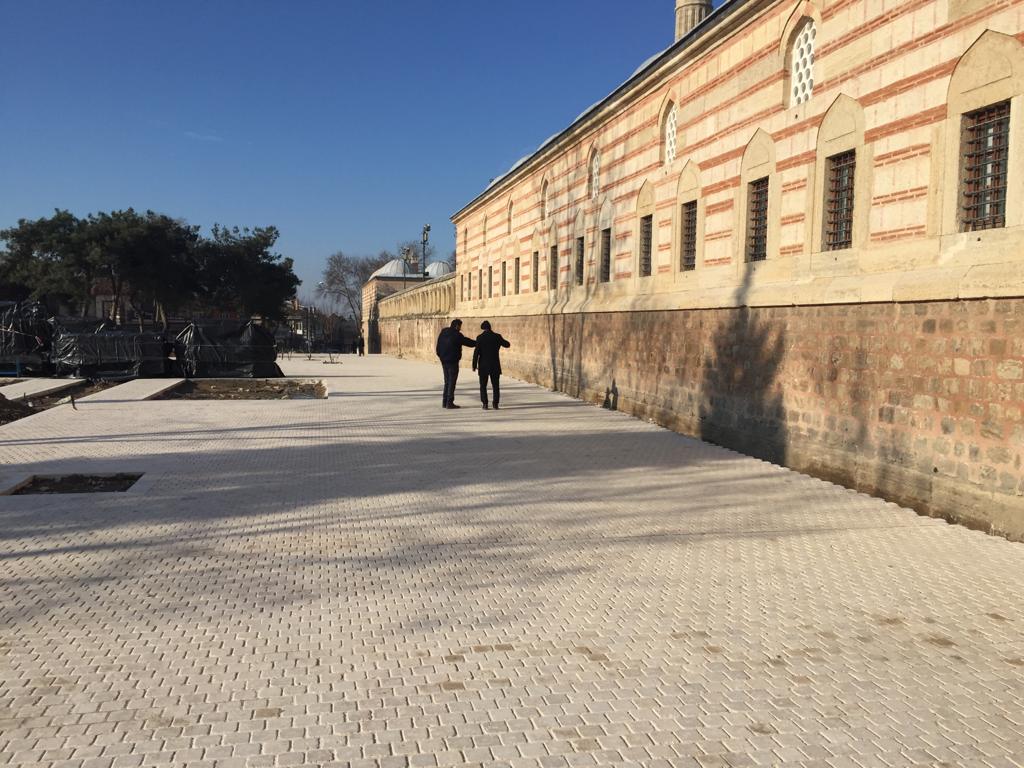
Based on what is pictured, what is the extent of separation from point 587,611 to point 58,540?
4020 millimetres

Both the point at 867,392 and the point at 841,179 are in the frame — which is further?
the point at 841,179

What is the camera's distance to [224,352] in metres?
25.1

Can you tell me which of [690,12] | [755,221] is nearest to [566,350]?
[755,221]

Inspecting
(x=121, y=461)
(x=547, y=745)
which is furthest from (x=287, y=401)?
(x=547, y=745)

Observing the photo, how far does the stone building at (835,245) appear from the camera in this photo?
264 inches

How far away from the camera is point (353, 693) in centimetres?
343

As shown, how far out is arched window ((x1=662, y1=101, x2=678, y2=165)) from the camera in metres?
13.8

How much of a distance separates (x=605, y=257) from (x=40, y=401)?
13.3 meters

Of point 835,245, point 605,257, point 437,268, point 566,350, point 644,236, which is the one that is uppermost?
point 437,268

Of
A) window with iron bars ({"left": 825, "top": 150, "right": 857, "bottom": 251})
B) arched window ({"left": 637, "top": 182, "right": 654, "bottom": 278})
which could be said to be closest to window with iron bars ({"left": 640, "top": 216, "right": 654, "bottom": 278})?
arched window ({"left": 637, "top": 182, "right": 654, "bottom": 278})

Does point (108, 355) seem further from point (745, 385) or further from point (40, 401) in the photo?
point (745, 385)

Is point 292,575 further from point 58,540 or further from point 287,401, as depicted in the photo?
point 287,401

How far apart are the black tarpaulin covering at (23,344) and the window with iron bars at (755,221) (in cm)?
2303

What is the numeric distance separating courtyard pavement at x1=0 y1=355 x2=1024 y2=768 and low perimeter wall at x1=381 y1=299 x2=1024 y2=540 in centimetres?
42
